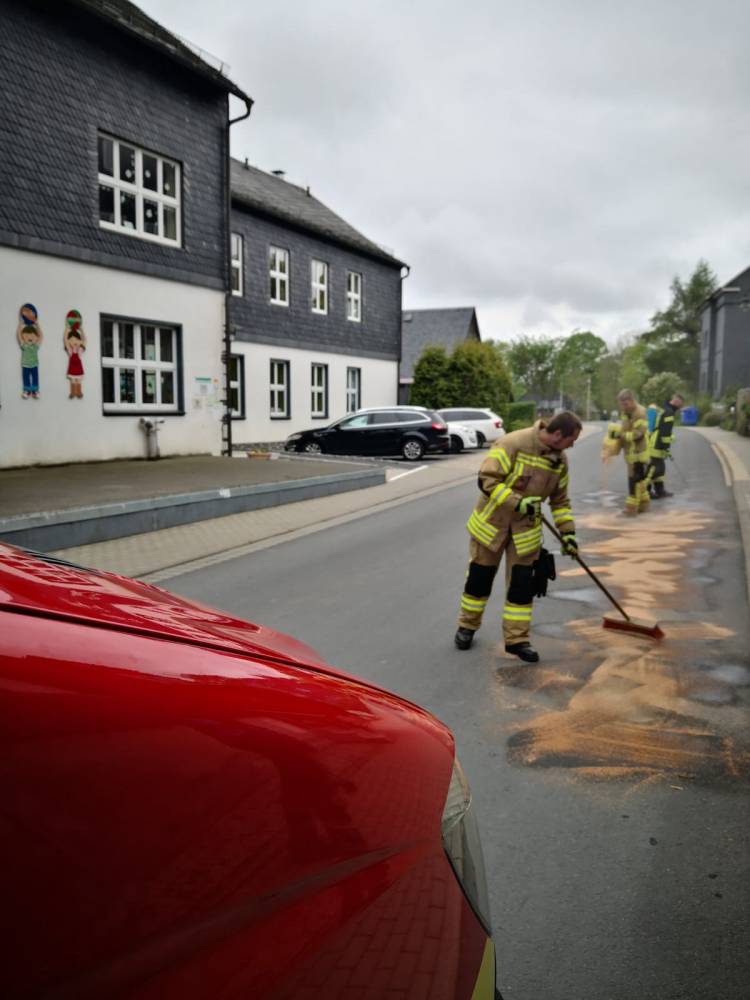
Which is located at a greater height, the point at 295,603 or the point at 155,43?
the point at 155,43

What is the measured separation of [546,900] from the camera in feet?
9.07

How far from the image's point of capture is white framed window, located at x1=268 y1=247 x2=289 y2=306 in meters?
25.0

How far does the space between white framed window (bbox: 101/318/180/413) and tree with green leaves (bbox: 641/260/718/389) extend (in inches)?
2963

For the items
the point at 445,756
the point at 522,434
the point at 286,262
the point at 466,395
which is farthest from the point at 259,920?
the point at 466,395

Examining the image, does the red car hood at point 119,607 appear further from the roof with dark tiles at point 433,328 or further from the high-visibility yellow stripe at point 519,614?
the roof with dark tiles at point 433,328

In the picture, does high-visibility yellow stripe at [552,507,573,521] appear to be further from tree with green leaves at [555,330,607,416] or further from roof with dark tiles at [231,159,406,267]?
tree with green leaves at [555,330,607,416]

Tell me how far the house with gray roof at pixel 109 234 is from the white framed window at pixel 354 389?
1034 centimetres

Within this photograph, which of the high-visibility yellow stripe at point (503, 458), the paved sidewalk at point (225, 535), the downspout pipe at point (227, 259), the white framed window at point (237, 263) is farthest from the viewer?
the white framed window at point (237, 263)

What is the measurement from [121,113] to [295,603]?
14.0m

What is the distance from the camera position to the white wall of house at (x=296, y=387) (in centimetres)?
2359

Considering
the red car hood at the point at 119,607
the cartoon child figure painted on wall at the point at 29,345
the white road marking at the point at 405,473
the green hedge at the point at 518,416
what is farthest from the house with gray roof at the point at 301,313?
the red car hood at the point at 119,607

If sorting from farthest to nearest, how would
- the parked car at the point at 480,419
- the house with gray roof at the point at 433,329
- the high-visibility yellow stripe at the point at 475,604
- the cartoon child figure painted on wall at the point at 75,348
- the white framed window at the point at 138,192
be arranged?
the house with gray roof at the point at 433,329 < the parked car at the point at 480,419 < the white framed window at the point at 138,192 < the cartoon child figure painted on wall at the point at 75,348 < the high-visibility yellow stripe at the point at 475,604

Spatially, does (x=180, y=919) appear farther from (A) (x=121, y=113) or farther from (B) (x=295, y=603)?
(A) (x=121, y=113)

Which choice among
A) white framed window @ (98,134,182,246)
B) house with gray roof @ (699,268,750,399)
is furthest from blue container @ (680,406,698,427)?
white framed window @ (98,134,182,246)
